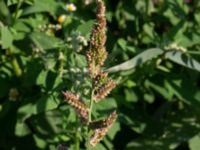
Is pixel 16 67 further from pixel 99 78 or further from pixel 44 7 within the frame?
pixel 99 78

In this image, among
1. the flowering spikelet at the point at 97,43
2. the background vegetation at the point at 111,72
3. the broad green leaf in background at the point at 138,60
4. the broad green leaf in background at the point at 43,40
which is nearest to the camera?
the flowering spikelet at the point at 97,43

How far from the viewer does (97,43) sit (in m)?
1.28

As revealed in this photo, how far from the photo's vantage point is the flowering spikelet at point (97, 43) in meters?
1.27

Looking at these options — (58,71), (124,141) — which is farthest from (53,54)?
(124,141)

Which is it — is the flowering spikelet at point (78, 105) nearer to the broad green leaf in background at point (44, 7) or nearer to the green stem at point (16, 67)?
the broad green leaf in background at point (44, 7)

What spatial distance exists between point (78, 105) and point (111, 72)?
1117 mm

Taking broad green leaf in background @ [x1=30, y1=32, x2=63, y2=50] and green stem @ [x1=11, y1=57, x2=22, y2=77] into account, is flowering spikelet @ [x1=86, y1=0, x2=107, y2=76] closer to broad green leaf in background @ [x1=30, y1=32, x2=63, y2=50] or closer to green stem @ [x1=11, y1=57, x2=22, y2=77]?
broad green leaf in background @ [x1=30, y1=32, x2=63, y2=50]

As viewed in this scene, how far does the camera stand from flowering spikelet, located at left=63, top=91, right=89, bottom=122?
130 centimetres

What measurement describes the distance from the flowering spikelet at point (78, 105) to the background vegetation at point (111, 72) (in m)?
0.89

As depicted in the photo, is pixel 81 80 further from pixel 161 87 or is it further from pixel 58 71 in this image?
pixel 161 87

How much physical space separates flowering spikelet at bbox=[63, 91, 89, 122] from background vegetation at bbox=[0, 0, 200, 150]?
2.94 ft

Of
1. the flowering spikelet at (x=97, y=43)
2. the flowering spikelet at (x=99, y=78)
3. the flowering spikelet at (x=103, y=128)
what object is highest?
the flowering spikelet at (x=97, y=43)

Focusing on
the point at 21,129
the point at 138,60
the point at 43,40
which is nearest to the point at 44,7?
the point at 43,40

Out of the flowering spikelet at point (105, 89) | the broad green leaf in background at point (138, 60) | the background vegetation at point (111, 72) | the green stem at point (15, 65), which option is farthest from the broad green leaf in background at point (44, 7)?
the flowering spikelet at point (105, 89)
